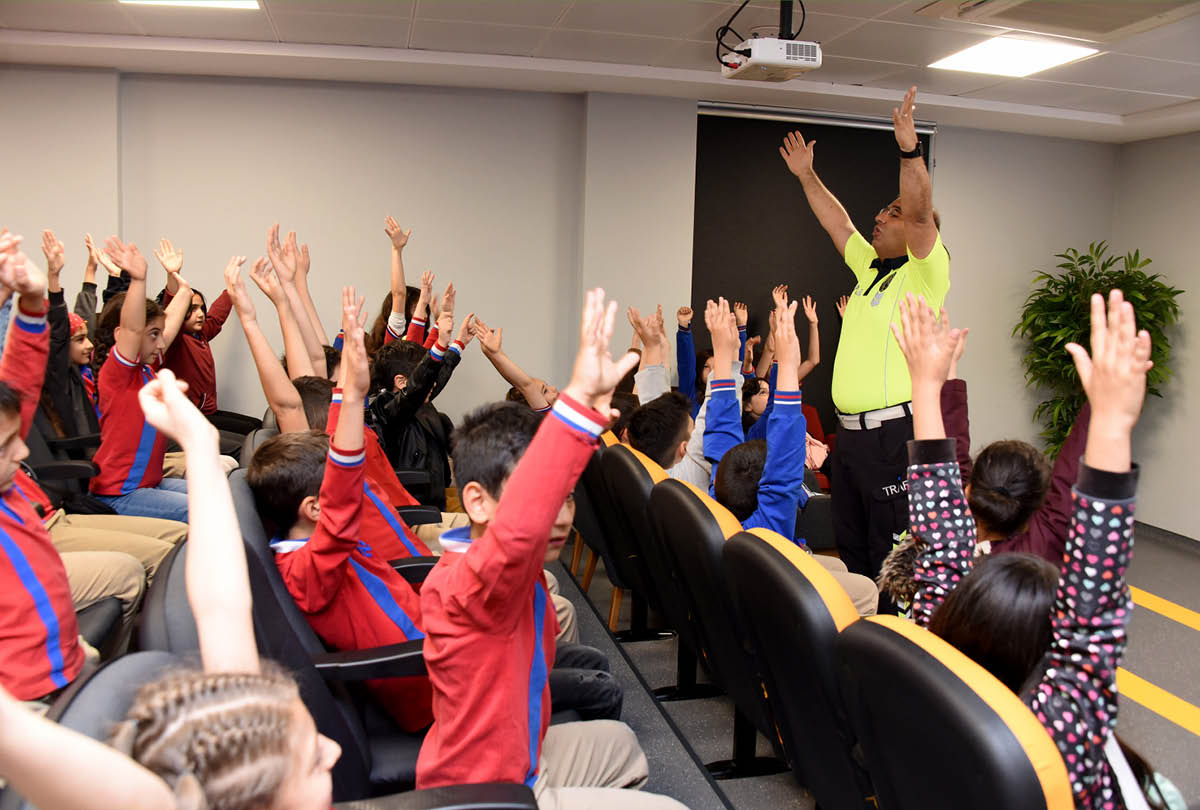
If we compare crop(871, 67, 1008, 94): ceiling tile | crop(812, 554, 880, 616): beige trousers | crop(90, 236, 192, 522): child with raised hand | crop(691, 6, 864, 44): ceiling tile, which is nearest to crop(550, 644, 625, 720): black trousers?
crop(812, 554, 880, 616): beige trousers

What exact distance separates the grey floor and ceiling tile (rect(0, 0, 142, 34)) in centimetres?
345

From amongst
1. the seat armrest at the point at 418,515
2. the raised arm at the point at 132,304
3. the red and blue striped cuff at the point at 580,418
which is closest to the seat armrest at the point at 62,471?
the raised arm at the point at 132,304

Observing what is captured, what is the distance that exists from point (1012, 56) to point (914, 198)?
2632 millimetres

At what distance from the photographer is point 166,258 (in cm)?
336

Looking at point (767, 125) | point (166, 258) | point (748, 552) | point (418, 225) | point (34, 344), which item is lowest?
point (748, 552)

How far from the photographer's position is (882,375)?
272cm

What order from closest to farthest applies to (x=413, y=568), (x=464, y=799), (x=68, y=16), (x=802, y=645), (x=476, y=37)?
(x=464, y=799), (x=802, y=645), (x=413, y=568), (x=68, y=16), (x=476, y=37)

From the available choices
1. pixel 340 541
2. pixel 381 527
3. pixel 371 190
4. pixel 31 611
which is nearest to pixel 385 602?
pixel 340 541

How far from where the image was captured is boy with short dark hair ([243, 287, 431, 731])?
1.69 meters

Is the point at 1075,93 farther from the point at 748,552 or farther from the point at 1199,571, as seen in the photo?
the point at 748,552

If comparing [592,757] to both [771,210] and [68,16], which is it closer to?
[68,16]

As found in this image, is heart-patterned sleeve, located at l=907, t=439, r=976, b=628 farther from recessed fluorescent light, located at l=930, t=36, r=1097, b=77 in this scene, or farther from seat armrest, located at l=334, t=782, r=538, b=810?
recessed fluorescent light, located at l=930, t=36, r=1097, b=77

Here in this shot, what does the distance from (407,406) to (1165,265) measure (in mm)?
5677

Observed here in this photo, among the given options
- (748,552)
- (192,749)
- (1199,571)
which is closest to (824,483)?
(1199,571)
